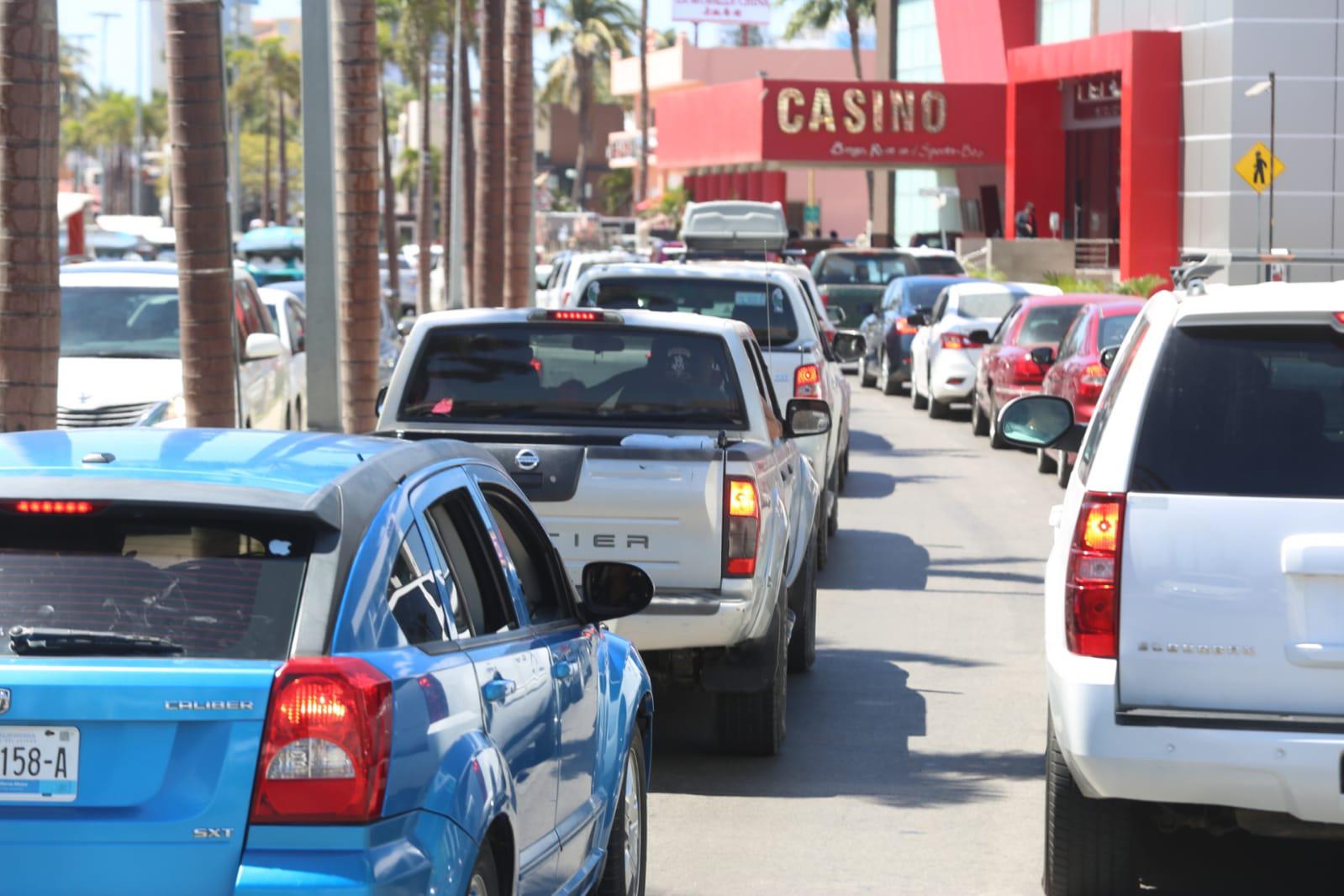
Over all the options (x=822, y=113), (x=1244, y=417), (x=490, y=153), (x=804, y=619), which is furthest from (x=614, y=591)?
(x=822, y=113)

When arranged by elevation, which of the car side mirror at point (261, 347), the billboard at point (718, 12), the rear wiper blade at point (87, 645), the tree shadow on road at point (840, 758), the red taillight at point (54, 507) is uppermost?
the billboard at point (718, 12)

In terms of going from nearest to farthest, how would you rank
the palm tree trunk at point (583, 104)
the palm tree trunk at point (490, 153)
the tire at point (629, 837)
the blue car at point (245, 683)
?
the blue car at point (245, 683) < the tire at point (629, 837) < the palm tree trunk at point (490, 153) < the palm tree trunk at point (583, 104)

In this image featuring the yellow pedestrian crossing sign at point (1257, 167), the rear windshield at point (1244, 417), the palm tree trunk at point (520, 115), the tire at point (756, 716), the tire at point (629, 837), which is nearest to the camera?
A: the rear windshield at point (1244, 417)

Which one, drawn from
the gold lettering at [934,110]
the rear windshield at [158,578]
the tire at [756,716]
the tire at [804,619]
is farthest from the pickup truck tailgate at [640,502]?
the gold lettering at [934,110]

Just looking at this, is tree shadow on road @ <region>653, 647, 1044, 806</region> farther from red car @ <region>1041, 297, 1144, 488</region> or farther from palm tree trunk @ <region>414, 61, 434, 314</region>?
palm tree trunk @ <region>414, 61, 434, 314</region>

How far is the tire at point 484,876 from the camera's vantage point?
430cm

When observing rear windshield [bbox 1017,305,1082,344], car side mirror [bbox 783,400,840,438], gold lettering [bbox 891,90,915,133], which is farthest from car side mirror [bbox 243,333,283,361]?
gold lettering [bbox 891,90,915,133]

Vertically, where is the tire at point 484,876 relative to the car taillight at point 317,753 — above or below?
below

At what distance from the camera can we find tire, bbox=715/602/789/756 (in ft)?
28.6

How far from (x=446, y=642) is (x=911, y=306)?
26973 millimetres

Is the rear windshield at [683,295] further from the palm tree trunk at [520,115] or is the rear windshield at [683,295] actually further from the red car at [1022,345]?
the palm tree trunk at [520,115]

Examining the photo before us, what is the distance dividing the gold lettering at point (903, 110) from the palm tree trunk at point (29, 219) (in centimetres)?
5357

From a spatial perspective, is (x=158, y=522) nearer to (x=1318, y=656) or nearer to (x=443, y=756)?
(x=443, y=756)

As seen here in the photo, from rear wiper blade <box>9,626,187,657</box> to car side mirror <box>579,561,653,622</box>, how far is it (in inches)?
74.9
